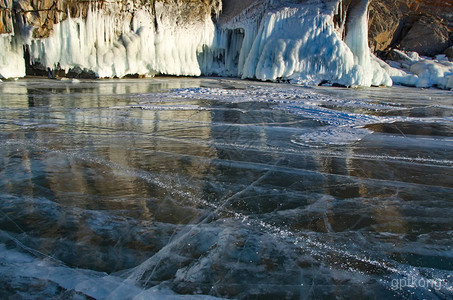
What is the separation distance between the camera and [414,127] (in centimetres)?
664

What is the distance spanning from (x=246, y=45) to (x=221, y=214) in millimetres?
17970

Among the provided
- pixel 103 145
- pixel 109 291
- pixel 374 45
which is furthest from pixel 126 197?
pixel 374 45

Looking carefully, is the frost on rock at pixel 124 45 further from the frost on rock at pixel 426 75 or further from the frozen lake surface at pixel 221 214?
the frost on rock at pixel 426 75

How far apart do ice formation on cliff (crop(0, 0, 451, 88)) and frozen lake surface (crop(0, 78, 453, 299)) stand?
10873 mm

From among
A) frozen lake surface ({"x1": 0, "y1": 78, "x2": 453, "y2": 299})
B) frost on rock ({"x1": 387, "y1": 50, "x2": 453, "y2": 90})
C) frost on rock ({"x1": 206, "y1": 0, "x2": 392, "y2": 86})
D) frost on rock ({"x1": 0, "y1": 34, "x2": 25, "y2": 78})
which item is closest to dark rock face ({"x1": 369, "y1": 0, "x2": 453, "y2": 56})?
frost on rock ({"x1": 387, "y1": 50, "x2": 453, "y2": 90})

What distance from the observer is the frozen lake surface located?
192 cm

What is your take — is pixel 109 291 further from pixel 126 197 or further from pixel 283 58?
pixel 283 58

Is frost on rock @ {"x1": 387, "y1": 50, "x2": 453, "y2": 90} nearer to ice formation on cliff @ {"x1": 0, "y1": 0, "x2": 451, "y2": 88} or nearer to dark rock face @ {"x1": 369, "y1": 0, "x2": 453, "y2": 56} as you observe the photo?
ice formation on cliff @ {"x1": 0, "y1": 0, "x2": 451, "y2": 88}

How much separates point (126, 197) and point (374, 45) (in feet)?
87.7

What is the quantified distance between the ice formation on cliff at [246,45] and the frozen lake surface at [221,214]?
35.7 feet

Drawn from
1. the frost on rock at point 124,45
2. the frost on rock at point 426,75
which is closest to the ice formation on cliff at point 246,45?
the frost on rock at point 124,45

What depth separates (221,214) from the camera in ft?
8.84

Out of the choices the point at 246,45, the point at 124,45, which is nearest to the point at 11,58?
the point at 124,45

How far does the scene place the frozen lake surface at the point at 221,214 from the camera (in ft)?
6.31
